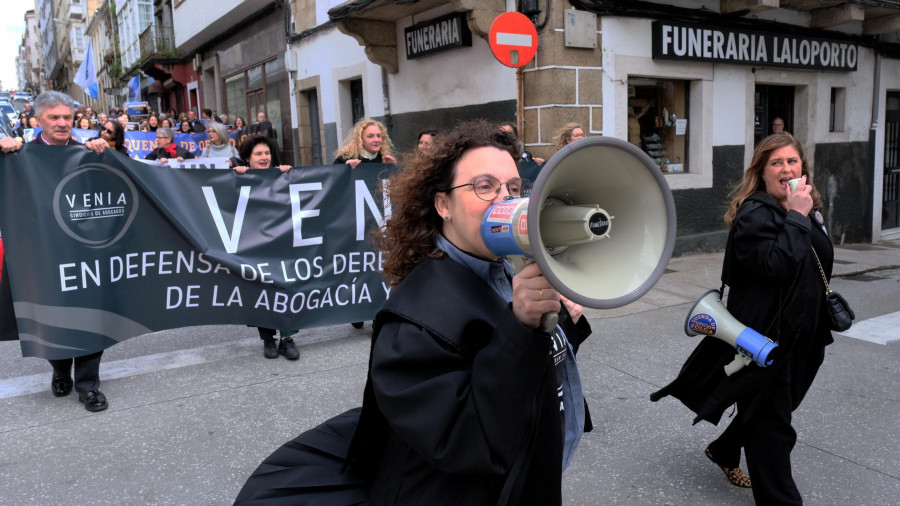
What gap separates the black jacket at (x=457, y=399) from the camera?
1225 mm

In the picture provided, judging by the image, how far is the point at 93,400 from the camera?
4.01m

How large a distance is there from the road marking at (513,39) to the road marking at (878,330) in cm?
391

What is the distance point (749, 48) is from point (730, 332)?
766cm

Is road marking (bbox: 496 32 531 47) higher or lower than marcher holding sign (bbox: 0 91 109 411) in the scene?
higher

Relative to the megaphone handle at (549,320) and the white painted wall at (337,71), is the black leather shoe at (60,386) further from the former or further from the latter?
the white painted wall at (337,71)

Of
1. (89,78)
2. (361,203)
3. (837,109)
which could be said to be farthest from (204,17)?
(837,109)

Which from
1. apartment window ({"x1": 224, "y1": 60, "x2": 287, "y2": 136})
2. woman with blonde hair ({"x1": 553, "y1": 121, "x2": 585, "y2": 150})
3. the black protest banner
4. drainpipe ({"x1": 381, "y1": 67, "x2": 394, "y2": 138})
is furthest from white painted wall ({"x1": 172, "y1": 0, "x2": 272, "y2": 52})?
the black protest banner

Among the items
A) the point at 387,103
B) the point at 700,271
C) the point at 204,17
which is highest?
the point at 204,17

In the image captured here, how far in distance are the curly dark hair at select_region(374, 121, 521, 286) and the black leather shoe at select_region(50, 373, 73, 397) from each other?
3.55 metres

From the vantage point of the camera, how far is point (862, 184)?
1125 centimetres

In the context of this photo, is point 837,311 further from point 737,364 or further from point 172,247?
point 172,247

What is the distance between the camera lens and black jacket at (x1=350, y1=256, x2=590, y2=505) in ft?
4.02

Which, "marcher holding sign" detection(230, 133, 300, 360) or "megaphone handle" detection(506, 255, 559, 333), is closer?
"megaphone handle" detection(506, 255, 559, 333)

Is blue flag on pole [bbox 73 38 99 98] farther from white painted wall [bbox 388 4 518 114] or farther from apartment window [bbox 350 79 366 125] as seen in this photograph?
white painted wall [bbox 388 4 518 114]
